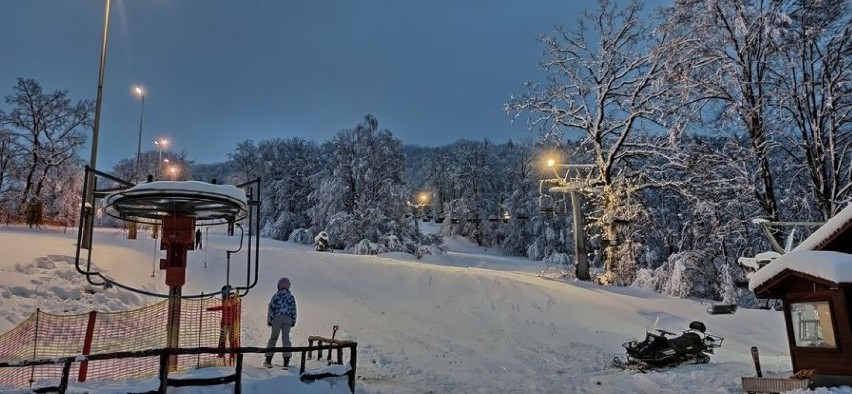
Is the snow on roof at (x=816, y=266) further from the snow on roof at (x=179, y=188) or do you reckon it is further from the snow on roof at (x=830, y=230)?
the snow on roof at (x=179, y=188)

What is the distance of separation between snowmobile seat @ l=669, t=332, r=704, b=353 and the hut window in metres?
2.42

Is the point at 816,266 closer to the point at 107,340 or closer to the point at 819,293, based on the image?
the point at 819,293

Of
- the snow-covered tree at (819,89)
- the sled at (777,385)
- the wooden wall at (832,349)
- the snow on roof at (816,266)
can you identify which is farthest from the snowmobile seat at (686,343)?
the snow-covered tree at (819,89)

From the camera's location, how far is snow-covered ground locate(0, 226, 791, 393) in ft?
37.2

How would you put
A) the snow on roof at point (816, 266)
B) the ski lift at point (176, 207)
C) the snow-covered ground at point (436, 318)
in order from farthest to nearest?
1. the snow-covered ground at point (436, 318)
2. the snow on roof at point (816, 266)
3. the ski lift at point (176, 207)

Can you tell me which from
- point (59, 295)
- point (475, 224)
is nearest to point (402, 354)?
point (59, 295)

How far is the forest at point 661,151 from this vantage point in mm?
16578

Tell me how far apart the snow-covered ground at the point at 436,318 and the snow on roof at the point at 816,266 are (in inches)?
93.5

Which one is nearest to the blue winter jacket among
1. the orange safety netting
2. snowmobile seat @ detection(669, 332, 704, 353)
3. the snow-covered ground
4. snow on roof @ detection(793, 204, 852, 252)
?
the orange safety netting

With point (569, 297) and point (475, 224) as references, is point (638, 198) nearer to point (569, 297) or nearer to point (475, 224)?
point (569, 297)

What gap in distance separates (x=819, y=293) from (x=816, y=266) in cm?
65

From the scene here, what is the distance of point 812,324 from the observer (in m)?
10.8

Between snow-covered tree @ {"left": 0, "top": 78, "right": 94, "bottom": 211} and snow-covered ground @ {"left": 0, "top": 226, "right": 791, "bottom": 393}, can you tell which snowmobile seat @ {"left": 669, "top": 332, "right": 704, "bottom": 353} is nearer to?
snow-covered ground @ {"left": 0, "top": 226, "right": 791, "bottom": 393}

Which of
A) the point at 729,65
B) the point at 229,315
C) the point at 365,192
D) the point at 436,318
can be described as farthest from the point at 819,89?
the point at 365,192
